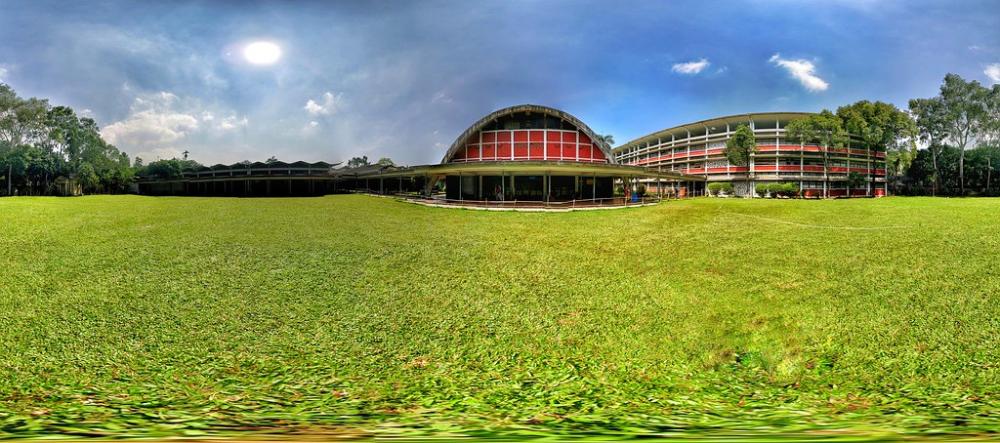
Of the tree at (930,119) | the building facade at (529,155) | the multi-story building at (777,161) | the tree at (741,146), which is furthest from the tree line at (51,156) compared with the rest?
the tree at (930,119)

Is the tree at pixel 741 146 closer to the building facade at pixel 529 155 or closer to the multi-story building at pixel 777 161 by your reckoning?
the multi-story building at pixel 777 161

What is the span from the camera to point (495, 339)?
4246 mm

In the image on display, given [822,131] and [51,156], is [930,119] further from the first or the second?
[51,156]

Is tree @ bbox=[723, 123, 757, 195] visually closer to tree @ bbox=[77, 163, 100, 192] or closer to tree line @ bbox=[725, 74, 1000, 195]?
tree line @ bbox=[725, 74, 1000, 195]

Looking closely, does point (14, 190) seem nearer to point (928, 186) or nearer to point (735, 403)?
point (735, 403)

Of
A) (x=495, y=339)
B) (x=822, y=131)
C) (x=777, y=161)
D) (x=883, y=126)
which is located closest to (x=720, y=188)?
(x=777, y=161)

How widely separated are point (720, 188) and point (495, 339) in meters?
51.8

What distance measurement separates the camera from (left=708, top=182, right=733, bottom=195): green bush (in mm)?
48281

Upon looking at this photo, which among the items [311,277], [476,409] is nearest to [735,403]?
[476,409]

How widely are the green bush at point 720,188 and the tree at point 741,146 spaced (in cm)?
247

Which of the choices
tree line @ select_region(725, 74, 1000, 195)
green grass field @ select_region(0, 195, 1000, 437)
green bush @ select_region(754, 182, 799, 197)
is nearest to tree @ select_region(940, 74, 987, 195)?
tree line @ select_region(725, 74, 1000, 195)

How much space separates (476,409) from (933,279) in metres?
7.04

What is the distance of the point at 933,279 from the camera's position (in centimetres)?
595

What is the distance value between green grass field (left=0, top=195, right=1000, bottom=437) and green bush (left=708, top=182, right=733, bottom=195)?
143 feet
